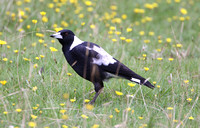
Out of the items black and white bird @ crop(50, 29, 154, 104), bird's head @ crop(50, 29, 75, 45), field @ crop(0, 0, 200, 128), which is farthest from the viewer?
bird's head @ crop(50, 29, 75, 45)

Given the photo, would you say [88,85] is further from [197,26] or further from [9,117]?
[197,26]

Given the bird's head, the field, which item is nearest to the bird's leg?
the field

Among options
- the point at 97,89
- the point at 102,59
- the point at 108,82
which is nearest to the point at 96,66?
the point at 102,59

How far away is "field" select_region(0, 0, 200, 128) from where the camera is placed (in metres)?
3.43

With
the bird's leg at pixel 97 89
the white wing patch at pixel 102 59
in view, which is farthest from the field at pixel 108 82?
the white wing patch at pixel 102 59

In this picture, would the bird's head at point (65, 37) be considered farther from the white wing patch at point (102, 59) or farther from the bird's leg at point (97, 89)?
the bird's leg at point (97, 89)

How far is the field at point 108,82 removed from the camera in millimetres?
3430

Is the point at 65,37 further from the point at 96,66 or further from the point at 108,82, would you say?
the point at 108,82

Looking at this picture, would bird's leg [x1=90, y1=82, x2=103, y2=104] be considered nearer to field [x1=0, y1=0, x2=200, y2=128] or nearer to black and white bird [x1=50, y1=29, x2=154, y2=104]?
black and white bird [x1=50, y1=29, x2=154, y2=104]

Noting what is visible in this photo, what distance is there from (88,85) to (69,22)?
2.54 metres

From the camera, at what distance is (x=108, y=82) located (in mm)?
4453

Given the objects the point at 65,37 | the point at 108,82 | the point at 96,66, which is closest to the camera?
the point at 96,66

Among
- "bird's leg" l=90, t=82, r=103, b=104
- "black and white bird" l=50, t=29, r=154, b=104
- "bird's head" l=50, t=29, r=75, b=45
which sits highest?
"bird's head" l=50, t=29, r=75, b=45

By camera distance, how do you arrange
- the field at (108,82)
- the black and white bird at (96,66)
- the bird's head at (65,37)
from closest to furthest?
the field at (108,82) → the black and white bird at (96,66) → the bird's head at (65,37)
